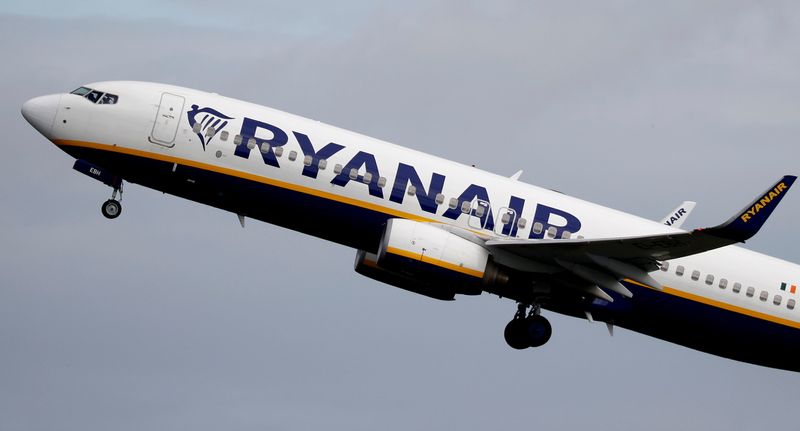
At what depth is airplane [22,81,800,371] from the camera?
153 feet

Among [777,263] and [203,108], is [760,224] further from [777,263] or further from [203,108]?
[203,108]

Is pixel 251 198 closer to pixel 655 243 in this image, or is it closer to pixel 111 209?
pixel 111 209

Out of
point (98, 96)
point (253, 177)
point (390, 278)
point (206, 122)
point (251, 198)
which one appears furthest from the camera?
point (390, 278)

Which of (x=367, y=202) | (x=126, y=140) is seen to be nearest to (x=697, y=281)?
(x=367, y=202)

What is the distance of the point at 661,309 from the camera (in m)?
49.8

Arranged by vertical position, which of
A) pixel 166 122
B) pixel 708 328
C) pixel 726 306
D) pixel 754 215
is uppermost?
pixel 754 215

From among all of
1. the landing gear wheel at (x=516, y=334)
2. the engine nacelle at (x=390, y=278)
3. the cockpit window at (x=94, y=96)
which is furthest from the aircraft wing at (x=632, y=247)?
the cockpit window at (x=94, y=96)

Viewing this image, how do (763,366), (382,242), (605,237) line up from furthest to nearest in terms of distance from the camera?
(763,366) < (605,237) < (382,242)

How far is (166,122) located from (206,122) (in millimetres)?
1353

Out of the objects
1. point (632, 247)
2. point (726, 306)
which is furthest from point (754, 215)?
point (726, 306)

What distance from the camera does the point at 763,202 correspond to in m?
41.4

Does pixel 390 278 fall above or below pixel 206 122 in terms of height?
below

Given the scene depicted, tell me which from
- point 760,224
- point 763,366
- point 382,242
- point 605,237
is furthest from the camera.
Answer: point 763,366

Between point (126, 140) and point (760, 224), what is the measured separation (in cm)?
2097
